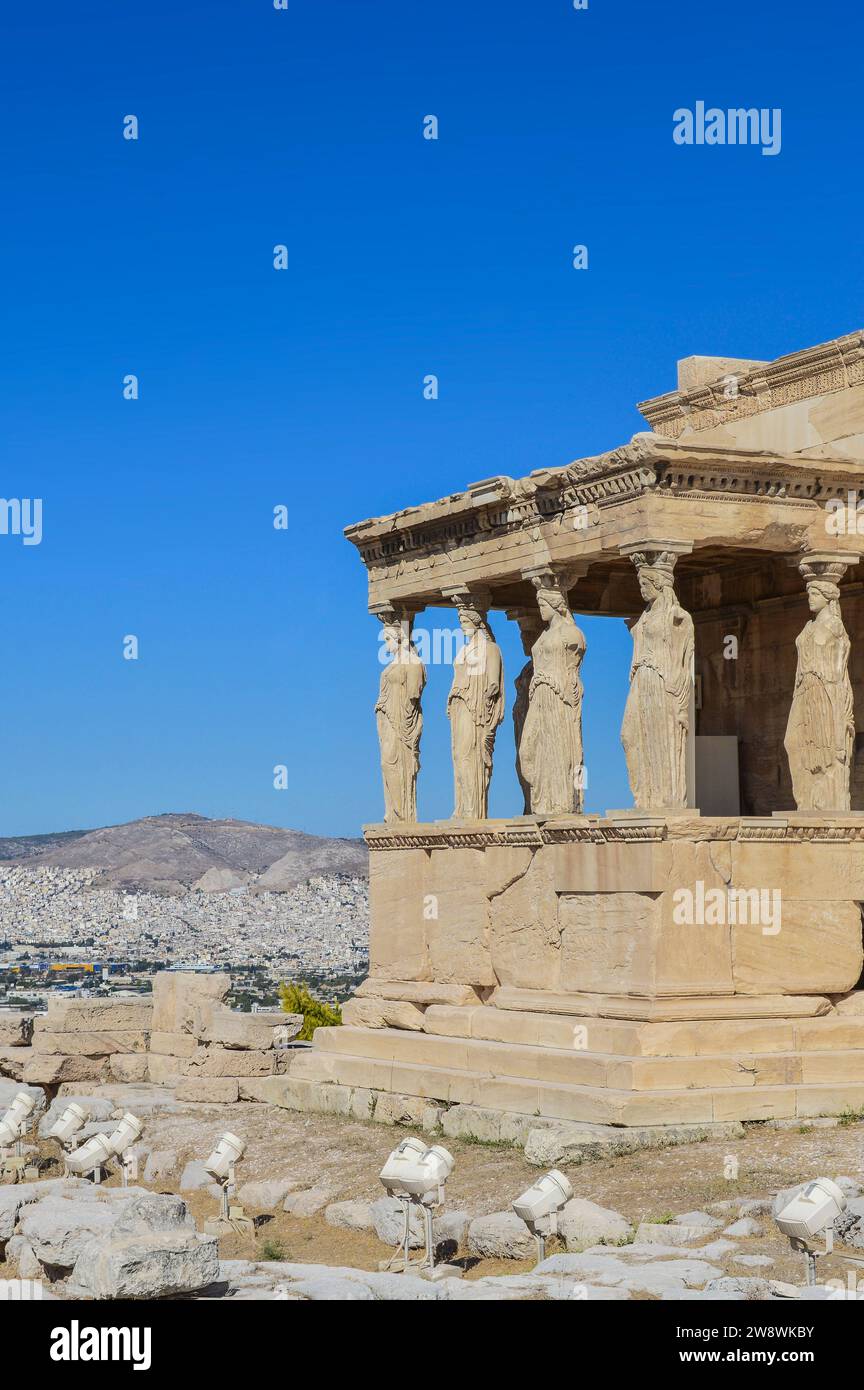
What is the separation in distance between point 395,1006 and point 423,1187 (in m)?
7.10

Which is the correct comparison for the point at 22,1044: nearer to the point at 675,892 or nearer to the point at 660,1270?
the point at 675,892

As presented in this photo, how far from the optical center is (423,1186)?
11539 mm

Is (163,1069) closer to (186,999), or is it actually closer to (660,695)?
(186,999)

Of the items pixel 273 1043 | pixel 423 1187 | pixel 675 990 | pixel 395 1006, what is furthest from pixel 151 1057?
pixel 423 1187

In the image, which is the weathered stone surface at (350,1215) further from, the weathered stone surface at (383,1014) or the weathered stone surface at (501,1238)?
the weathered stone surface at (383,1014)

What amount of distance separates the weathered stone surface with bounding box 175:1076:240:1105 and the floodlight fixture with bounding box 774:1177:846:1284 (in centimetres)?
1040

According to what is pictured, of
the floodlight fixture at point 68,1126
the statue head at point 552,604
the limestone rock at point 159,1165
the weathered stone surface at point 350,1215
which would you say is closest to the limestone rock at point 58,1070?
the limestone rock at point 159,1165

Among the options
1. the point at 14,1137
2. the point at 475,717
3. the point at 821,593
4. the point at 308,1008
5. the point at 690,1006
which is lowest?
the point at 14,1137

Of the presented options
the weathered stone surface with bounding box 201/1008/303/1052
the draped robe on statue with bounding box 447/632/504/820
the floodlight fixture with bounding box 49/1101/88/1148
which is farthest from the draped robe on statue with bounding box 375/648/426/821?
the floodlight fixture with bounding box 49/1101/88/1148

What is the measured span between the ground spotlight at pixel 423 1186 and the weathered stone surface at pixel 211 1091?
7.83 m

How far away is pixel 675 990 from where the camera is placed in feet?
50.5

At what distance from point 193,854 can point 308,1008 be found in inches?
1620

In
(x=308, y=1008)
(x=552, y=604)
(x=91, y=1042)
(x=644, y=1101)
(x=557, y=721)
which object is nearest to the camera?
(x=644, y=1101)

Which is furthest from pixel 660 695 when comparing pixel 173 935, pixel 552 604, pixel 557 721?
pixel 173 935
